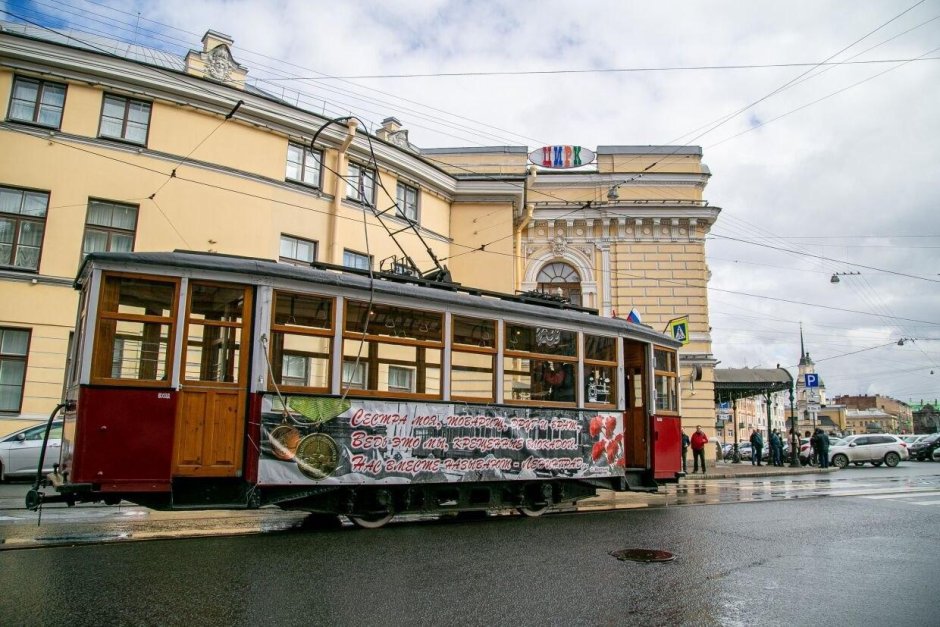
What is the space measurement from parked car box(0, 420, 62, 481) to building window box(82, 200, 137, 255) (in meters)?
4.25

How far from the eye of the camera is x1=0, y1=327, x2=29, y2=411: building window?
14008mm

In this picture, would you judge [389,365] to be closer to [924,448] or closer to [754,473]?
[754,473]

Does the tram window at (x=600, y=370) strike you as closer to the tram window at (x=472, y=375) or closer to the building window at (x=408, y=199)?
the tram window at (x=472, y=375)

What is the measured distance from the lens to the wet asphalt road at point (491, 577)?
459 cm

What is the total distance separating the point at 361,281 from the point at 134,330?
2.55 metres

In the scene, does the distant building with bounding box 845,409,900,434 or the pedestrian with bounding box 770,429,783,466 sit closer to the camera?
the pedestrian with bounding box 770,429,783,466

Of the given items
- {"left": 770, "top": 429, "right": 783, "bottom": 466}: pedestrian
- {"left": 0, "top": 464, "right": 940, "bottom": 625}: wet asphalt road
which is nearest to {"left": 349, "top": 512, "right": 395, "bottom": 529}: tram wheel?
{"left": 0, "top": 464, "right": 940, "bottom": 625}: wet asphalt road

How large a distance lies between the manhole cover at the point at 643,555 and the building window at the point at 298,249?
1259cm

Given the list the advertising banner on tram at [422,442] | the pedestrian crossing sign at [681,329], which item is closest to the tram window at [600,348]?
the advertising banner on tram at [422,442]

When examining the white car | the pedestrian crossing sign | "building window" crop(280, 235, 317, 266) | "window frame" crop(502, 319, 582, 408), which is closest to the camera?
"window frame" crop(502, 319, 582, 408)

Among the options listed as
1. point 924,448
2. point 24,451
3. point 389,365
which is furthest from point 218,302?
point 924,448

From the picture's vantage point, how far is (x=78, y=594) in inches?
190

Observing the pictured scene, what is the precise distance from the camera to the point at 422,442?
27.5ft

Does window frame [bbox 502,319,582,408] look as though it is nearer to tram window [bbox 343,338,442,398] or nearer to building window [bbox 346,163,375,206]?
tram window [bbox 343,338,442,398]
